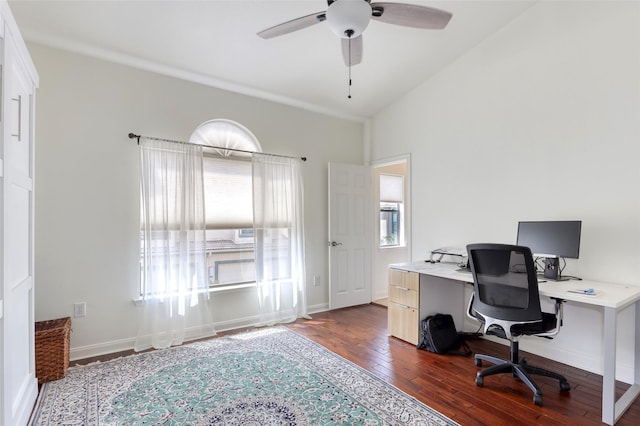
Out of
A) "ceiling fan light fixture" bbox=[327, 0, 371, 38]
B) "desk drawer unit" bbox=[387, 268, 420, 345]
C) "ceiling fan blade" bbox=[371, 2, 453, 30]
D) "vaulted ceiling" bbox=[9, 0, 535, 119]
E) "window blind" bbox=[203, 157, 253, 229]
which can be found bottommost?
"desk drawer unit" bbox=[387, 268, 420, 345]

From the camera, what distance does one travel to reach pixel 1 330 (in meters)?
1.59

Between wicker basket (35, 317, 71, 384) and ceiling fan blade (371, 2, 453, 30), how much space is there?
10.6ft

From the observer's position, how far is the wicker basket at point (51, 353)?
7.91 ft

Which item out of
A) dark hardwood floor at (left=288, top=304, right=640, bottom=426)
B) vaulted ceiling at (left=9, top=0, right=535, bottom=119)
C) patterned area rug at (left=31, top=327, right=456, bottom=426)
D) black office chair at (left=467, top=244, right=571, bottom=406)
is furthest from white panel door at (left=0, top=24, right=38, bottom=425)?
black office chair at (left=467, top=244, right=571, bottom=406)

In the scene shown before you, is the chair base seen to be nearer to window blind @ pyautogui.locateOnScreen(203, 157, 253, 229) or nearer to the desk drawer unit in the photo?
the desk drawer unit

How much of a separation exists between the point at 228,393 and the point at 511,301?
2131 millimetres

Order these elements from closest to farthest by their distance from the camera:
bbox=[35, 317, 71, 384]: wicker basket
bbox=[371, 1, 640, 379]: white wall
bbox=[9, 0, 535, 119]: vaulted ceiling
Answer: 1. bbox=[35, 317, 71, 384]: wicker basket
2. bbox=[371, 1, 640, 379]: white wall
3. bbox=[9, 0, 535, 119]: vaulted ceiling

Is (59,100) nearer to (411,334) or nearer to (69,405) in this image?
(69,405)

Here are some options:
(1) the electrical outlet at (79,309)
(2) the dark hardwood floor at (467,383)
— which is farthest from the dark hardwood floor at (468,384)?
(1) the electrical outlet at (79,309)

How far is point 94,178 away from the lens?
9.74ft

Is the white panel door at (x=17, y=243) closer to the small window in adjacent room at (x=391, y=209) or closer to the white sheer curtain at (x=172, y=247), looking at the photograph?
the white sheer curtain at (x=172, y=247)

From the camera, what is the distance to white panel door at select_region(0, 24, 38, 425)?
65.0 inches

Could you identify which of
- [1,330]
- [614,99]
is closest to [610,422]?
[614,99]

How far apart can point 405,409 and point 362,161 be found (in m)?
3.49
